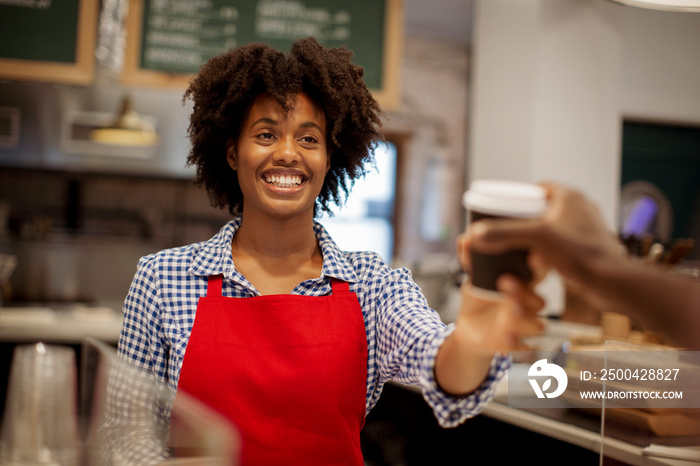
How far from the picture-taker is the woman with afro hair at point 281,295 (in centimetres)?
118

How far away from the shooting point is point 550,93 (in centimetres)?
326

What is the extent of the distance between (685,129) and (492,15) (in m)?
1.70

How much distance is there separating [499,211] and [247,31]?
2760 millimetres

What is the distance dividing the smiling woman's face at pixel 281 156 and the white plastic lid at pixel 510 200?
0.64 meters

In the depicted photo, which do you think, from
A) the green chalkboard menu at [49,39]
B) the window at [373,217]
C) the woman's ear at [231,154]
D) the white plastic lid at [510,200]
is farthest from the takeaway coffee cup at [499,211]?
the window at [373,217]

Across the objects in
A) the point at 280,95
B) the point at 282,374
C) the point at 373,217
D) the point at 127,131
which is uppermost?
the point at 127,131

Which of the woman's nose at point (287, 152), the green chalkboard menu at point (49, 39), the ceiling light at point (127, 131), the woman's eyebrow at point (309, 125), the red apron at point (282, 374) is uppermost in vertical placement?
the green chalkboard menu at point (49, 39)

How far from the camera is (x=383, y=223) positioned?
6004 mm

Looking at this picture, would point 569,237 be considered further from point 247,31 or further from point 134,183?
point 134,183

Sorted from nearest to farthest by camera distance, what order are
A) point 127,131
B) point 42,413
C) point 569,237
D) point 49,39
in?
point 569,237 < point 42,413 < point 49,39 < point 127,131

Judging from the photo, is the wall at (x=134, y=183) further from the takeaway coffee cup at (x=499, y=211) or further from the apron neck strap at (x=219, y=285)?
the takeaway coffee cup at (x=499, y=211)

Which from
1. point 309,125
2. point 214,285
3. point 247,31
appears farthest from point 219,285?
point 247,31

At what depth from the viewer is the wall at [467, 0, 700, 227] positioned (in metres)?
3.25

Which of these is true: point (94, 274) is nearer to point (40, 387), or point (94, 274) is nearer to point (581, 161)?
point (581, 161)
